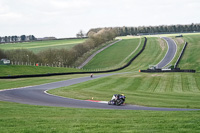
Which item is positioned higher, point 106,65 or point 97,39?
point 97,39

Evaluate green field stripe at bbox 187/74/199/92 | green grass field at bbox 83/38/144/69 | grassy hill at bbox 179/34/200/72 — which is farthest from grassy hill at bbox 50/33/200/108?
green grass field at bbox 83/38/144/69

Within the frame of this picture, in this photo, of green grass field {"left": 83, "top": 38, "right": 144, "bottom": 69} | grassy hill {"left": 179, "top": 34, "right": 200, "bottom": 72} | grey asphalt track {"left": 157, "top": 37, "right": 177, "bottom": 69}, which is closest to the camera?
grassy hill {"left": 179, "top": 34, "right": 200, "bottom": 72}

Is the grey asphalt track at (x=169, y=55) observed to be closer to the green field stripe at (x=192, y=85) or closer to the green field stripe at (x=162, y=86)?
the green field stripe at (x=192, y=85)

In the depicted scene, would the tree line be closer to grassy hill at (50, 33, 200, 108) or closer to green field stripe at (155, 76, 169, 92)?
grassy hill at (50, 33, 200, 108)

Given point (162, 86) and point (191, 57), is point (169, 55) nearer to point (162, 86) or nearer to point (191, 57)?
point (191, 57)

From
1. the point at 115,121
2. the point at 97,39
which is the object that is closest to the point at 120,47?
the point at 97,39

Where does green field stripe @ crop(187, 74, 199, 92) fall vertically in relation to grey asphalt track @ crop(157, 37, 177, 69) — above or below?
below

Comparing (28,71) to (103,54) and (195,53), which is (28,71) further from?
(103,54)

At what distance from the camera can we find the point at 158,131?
14523 mm

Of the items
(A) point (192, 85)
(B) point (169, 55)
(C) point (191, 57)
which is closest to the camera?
(A) point (192, 85)

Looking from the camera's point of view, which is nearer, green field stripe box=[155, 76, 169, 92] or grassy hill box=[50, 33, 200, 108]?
grassy hill box=[50, 33, 200, 108]

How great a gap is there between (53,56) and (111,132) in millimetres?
115953

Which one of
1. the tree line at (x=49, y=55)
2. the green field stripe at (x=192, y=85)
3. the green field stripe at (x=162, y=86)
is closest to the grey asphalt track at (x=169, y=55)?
the tree line at (x=49, y=55)

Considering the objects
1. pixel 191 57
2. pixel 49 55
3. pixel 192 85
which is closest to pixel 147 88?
pixel 192 85
